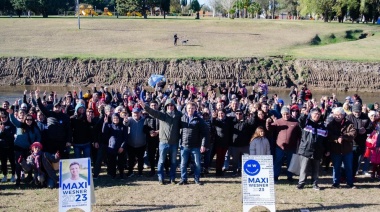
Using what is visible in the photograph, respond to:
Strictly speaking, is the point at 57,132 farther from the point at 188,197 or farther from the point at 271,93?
the point at 271,93

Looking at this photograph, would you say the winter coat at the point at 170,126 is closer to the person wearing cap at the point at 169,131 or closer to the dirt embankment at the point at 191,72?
the person wearing cap at the point at 169,131

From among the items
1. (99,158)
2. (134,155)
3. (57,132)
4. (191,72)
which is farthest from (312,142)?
(191,72)

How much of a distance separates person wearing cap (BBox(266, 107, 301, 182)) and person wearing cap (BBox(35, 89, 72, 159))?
4799 millimetres

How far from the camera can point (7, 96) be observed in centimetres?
A: 2784

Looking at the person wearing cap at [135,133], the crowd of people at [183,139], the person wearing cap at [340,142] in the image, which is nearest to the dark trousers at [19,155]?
the crowd of people at [183,139]

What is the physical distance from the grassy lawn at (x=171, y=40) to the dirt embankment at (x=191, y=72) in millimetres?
1599

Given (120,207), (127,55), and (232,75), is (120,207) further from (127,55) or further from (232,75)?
(127,55)

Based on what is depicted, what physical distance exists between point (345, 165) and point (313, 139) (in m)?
1.21

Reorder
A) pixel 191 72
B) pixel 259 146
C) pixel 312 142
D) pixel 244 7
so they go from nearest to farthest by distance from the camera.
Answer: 1. pixel 312 142
2. pixel 259 146
3. pixel 191 72
4. pixel 244 7

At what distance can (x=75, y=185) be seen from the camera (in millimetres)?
7727

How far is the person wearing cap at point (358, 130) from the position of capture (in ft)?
33.6

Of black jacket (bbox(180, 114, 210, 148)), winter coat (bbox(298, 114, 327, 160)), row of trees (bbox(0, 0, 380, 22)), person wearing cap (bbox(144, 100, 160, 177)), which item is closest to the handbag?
winter coat (bbox(298, 114, 327, 160))

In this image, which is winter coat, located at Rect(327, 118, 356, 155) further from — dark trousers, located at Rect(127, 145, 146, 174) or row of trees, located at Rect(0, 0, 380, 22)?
row of trees, located at Rect(0, 0, 380, 22)

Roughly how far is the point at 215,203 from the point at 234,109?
3.43m
